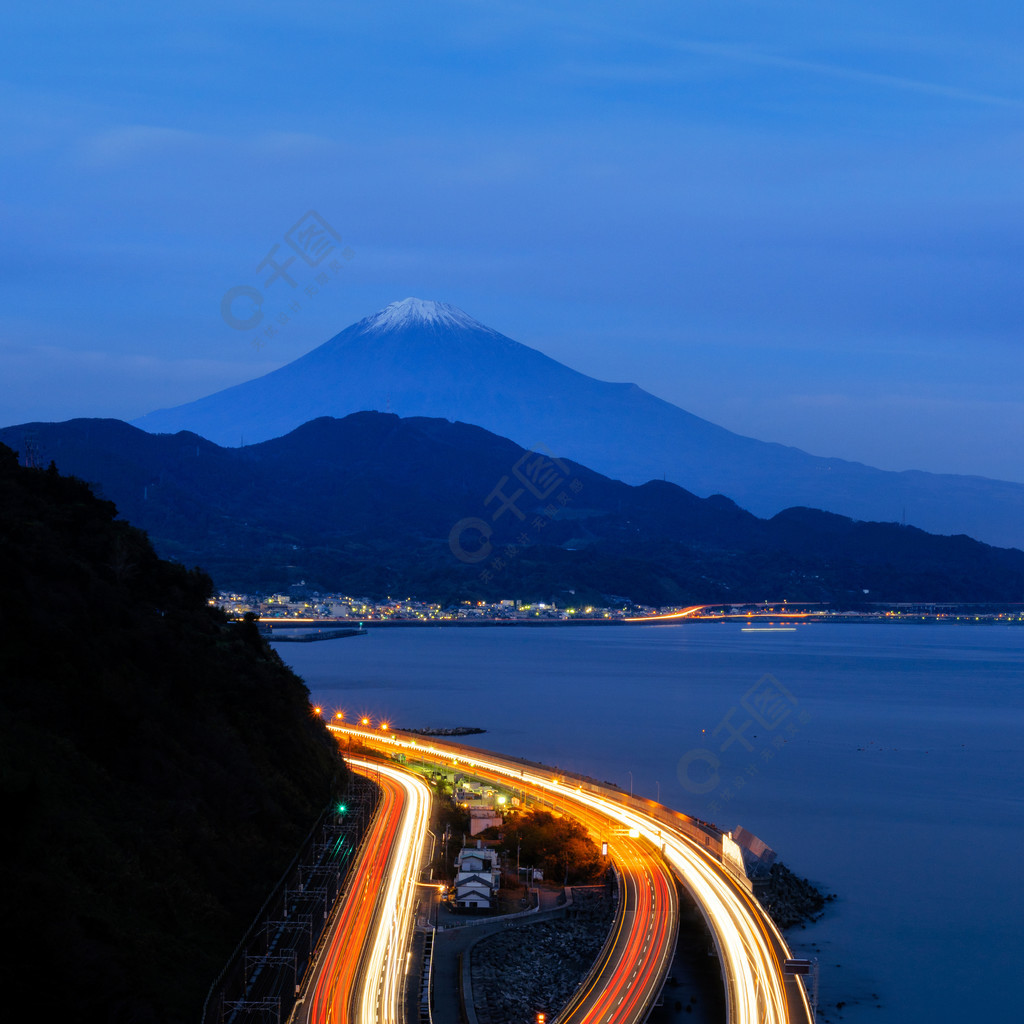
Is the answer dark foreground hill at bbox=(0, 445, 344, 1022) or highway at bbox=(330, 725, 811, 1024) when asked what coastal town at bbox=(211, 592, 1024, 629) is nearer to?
highway at bbox=(330, 725, 811, 1024)

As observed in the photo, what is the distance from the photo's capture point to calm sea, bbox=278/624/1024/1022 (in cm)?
1505

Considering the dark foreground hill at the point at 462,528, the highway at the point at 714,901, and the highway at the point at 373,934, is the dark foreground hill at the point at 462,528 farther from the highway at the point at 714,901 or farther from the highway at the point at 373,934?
the highway at the point at 373,934

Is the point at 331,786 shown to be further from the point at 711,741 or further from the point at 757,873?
the point at 711,741

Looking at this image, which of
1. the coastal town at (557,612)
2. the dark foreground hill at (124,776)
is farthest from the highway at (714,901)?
the coastal town at (557,612)

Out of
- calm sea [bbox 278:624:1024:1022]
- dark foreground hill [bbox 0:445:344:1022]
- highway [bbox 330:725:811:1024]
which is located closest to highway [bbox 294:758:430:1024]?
Answer: dark foreground hill [bbox 0:445:344:1022]

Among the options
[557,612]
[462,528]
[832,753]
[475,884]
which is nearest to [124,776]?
[475,884]

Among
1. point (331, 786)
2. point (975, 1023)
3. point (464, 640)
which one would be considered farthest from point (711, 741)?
point (464, 640)

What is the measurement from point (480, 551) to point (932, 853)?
11803 centimetres

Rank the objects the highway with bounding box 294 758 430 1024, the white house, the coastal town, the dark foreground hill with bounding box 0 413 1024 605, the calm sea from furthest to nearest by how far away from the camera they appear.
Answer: the dark foreground hill with bounding box 0 413 1024 605 < the coastal town < the calm sea < the white house < the highway with bounding box 294 758 430 1024

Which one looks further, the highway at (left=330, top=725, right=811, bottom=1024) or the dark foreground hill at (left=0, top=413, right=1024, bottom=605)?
the dark foreground hill at (left=0, top=413, right=1024, bottom=605)

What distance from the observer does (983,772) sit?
29734mm

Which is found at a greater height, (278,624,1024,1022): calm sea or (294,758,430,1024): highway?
(294,758,430,1024): highway

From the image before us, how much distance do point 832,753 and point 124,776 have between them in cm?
2433

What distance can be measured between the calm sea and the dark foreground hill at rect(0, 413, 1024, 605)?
40.4 m
